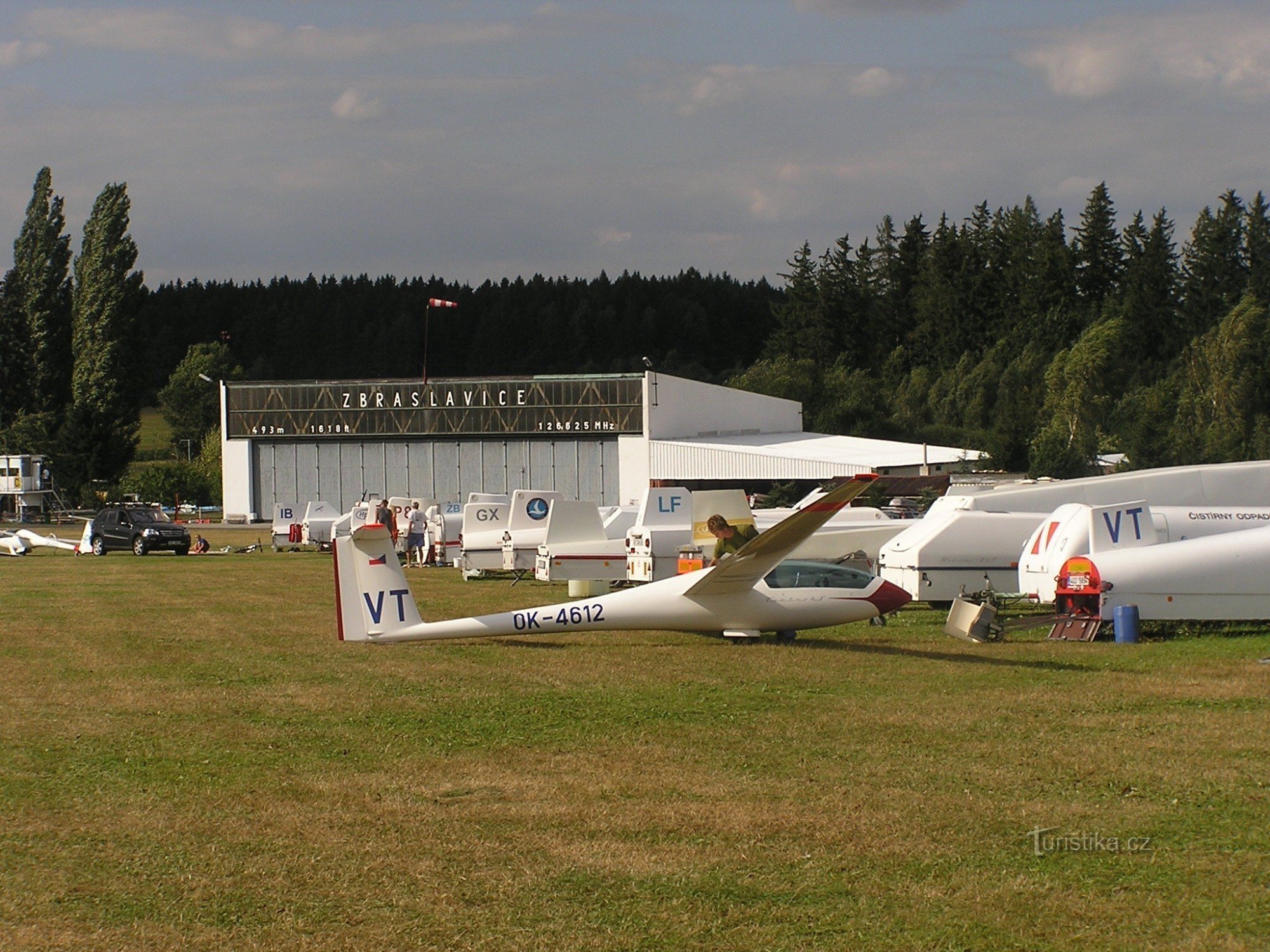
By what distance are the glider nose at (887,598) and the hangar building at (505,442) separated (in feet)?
120

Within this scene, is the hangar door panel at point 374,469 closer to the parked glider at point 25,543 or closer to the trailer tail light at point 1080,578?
the parked glider at point 25,543

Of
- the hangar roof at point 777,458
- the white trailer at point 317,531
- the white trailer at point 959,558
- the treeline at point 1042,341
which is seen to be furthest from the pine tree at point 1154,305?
the white trailer at point 959,558

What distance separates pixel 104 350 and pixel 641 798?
77242 millimetres

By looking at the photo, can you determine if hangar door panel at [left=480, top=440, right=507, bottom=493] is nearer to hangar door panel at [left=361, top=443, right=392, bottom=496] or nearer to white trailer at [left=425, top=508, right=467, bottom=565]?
hangar door panel at [left=361, top=443, right=392, bottom=496]

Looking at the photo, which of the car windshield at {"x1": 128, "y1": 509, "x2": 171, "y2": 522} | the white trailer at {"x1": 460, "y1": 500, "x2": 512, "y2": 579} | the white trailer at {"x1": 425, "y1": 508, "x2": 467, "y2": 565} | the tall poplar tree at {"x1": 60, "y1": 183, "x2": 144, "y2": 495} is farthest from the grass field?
the tall poplar tree at {"x1": 60, "y1": 183, "x2": 144, "y2": 495}

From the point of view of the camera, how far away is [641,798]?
7695 mm

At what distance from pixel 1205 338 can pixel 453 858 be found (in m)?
75.5

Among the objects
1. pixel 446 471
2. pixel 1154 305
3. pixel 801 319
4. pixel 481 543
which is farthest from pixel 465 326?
pixel 481 543

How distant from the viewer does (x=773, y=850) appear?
6590 millimetres

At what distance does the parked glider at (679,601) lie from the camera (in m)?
13.3

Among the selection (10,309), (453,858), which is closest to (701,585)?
(453,858)

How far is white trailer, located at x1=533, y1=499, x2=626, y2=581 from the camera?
21125 mm

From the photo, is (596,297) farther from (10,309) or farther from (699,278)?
(10,309)

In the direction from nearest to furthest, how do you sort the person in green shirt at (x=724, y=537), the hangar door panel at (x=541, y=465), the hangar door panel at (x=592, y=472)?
the person in green shirt at (x=724, y=537)
the hangar door panel at (x=592, y=472)
the hangar door panel at (x=541, y=465)
